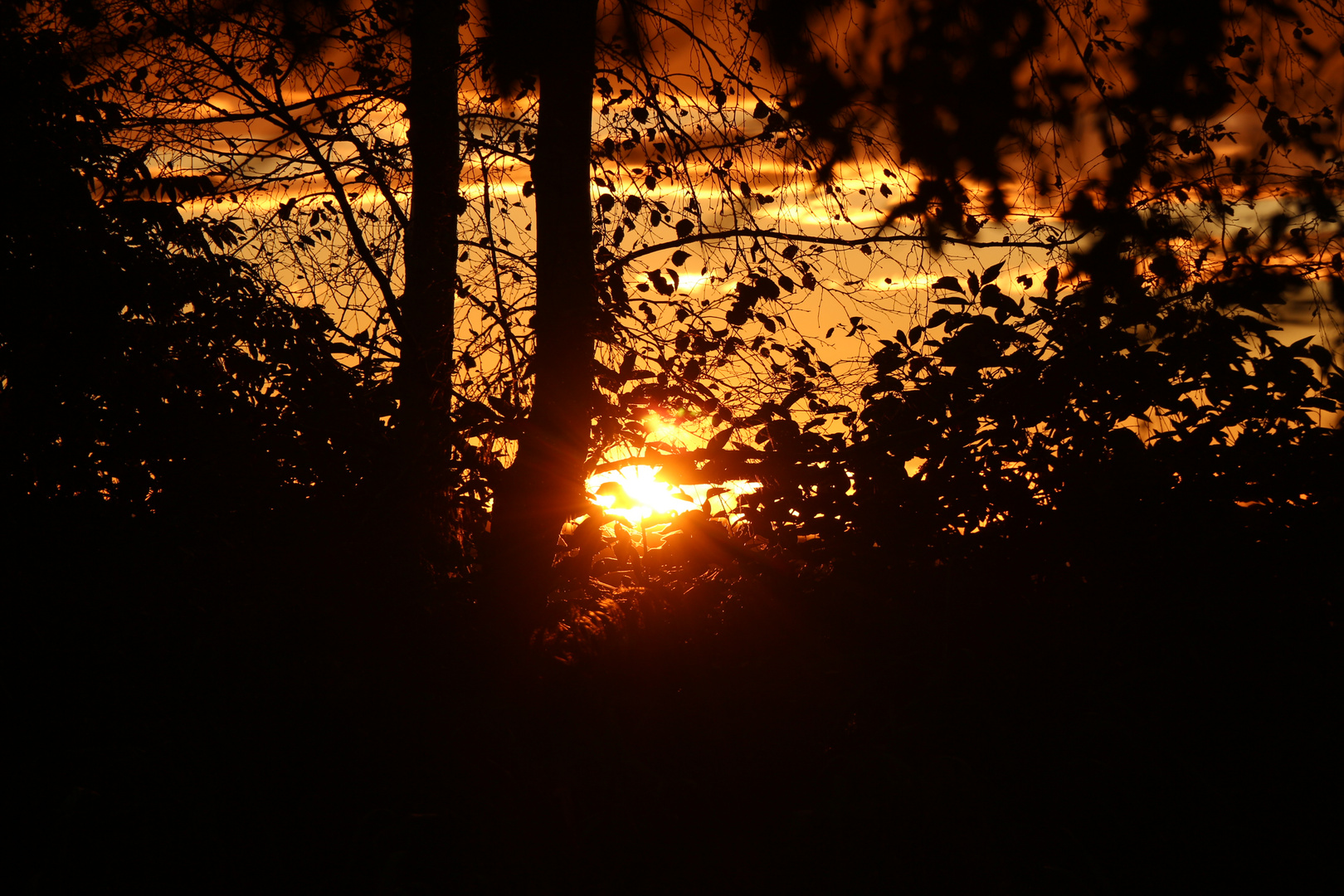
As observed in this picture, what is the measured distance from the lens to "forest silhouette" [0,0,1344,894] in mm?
3699

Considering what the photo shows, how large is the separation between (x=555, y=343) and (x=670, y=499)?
0.95 meters

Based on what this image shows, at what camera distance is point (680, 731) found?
4.44m

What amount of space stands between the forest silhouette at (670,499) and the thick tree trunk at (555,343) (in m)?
0.02

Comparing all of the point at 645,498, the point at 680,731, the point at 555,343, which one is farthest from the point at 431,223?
the point at 680,731

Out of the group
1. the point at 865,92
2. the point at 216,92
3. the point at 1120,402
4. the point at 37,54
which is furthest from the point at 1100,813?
the point at 216,92

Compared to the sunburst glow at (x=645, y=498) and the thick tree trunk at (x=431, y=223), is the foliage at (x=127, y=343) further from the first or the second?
the sunburst glow at (x=645, y=498)

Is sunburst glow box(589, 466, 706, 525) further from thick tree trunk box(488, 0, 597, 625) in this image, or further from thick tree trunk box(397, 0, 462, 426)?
thick tree trunk box(397, 0, 462, 426)

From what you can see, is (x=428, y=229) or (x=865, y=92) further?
(x=428, y=229)

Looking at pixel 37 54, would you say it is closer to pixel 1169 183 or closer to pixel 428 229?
pixel 428 229

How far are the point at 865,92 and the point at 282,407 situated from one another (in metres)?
3.02

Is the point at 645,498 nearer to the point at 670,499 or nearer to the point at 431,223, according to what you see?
the point at 670,499

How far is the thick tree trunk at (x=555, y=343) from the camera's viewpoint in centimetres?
505

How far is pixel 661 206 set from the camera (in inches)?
216

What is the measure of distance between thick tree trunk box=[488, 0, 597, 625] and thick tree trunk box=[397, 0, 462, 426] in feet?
1.72
